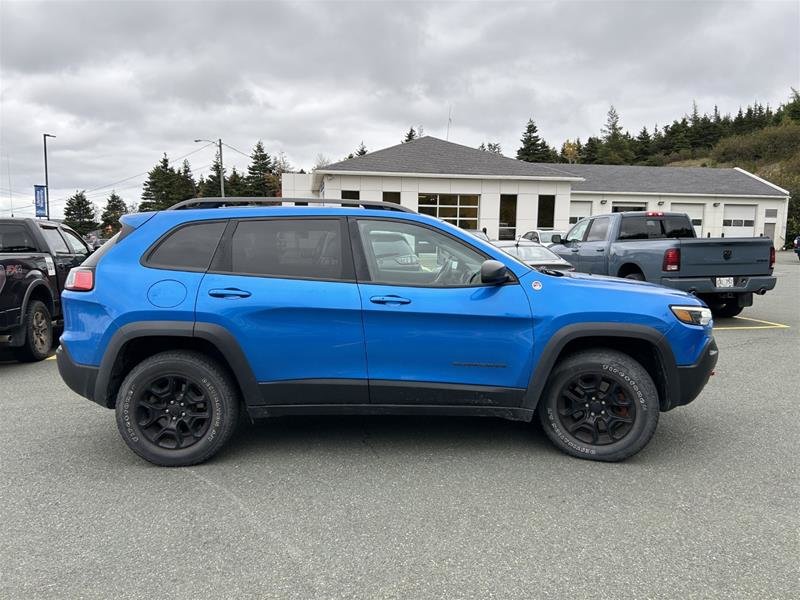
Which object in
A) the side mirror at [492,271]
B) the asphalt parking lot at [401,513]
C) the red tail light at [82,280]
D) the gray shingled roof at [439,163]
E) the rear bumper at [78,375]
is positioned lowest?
the asphalt parking lot at [401,513]

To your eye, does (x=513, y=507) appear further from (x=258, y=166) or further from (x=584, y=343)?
(x=258, y=166)

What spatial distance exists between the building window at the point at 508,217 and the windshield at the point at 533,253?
16634mm

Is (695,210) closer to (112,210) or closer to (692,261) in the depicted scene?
(692,261)

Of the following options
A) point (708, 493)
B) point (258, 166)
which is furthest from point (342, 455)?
point (258, 166)

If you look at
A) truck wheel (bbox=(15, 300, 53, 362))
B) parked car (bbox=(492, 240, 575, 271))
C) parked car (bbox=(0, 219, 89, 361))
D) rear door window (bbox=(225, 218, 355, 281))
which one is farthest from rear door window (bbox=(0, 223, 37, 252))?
parked car (bbox=(492, 240, 575, 271))

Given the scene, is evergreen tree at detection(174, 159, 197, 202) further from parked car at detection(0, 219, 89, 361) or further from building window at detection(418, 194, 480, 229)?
parked car at detection(0, 219, 89, 361)

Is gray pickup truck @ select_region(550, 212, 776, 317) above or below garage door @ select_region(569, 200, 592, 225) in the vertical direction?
below

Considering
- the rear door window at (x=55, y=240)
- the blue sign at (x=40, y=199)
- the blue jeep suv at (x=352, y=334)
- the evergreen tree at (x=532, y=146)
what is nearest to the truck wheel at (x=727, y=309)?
the blue jeep suv at (x=352, y=334)

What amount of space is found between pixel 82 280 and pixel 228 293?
1.01m

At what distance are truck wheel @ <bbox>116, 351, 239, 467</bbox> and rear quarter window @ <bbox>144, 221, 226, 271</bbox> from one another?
592mm

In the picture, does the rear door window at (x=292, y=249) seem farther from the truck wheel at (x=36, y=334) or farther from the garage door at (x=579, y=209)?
the garage door at (x=579, y=209)

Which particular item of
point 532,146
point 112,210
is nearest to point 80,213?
point 112,210

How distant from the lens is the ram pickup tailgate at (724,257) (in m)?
8.60

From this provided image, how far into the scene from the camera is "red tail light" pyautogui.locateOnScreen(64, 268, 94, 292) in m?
3.73
